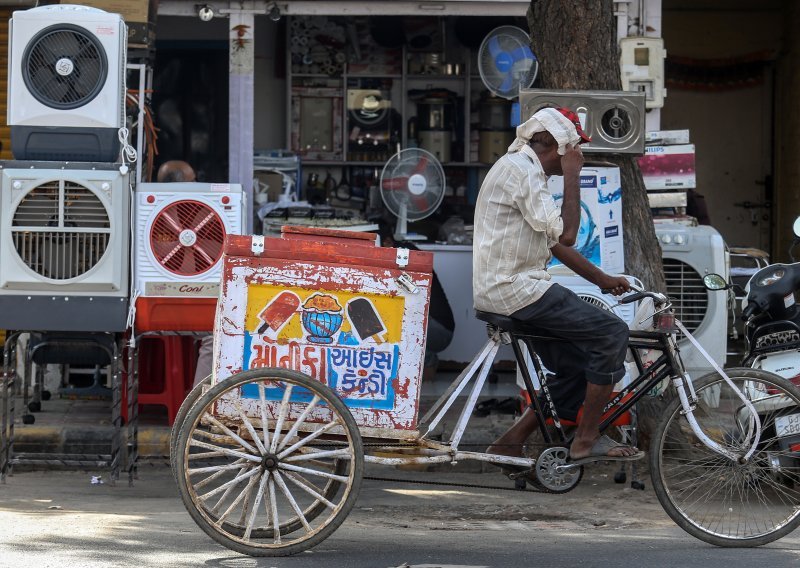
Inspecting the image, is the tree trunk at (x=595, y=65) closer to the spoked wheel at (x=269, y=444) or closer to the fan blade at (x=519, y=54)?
the fan blade at (x=519, y=54)

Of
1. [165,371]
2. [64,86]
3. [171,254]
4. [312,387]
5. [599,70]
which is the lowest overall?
[165,371]

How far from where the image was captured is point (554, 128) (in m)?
5.32

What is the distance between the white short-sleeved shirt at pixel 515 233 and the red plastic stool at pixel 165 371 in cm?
310

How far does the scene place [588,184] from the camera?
730 centimetres

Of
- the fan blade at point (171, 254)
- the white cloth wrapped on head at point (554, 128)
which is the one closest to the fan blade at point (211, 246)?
the fan blade at point (171, 254)

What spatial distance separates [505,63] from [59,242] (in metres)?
4.69

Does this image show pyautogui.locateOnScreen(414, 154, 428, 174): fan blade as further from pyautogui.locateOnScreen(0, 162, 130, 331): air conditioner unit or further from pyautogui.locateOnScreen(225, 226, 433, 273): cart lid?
pyautogui.locateOnScreen(225, 226, 433, 273): cart lid

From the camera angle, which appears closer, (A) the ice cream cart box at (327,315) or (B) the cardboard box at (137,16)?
(A) the ice cream cart box at (327,315)

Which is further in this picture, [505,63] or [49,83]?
[505,63]

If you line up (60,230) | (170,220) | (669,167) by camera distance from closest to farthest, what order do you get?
1. (60,230)
2. (170,220)
3. (669,167)

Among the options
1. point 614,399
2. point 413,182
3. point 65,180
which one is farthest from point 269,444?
point 413,182

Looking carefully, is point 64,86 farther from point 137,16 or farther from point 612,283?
point 612,283

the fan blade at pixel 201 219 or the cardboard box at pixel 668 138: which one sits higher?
the cardboard box at pixel 668 138

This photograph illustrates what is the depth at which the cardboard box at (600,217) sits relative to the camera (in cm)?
729
